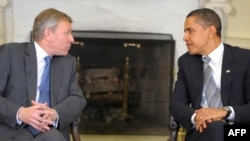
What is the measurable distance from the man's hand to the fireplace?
1.70 meters

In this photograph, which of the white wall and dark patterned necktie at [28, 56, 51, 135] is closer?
dark patterned necktie at [28, 56, 51, 135]

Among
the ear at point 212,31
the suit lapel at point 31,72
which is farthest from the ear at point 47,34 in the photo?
the ear at point 212,31

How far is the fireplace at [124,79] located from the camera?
3969 mm

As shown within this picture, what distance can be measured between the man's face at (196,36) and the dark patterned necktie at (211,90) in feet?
0.27

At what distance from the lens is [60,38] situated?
2.44m

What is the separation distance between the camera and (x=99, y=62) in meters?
3.98

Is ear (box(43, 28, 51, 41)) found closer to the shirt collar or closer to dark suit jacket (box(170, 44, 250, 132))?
dark suit jacket (box(170, 44, 250, 132))

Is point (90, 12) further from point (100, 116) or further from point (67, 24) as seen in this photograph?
point (67, 24)

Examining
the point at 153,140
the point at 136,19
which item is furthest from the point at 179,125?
the point at 136,19

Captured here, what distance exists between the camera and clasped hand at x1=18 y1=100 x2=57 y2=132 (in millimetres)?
2230

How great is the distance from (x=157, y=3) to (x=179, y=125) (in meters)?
1.80

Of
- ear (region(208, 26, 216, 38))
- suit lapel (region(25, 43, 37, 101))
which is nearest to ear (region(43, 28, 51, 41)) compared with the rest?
Answer: suit lapel (region(25, 43, 37, 101))

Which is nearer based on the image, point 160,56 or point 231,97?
point 231,97

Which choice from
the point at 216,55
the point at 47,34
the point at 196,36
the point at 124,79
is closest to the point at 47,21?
the point at 47,34
